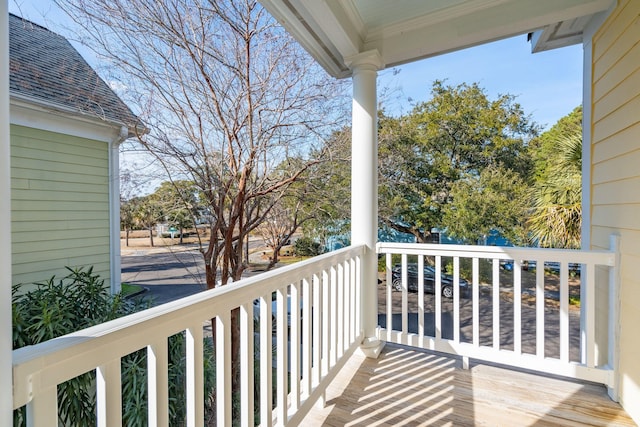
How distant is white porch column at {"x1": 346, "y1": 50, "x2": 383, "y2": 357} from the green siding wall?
1921 mm

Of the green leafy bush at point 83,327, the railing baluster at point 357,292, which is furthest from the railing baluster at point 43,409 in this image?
the railing baluster at point 357,292

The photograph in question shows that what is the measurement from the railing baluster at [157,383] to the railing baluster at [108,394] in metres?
0.09

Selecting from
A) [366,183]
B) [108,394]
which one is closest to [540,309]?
[366,183]

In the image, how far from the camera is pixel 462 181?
15.3 ft

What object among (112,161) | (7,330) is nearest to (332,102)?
(112,161)

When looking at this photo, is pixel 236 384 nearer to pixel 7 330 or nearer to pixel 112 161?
pixel 112 161

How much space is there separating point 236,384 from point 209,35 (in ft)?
11.0

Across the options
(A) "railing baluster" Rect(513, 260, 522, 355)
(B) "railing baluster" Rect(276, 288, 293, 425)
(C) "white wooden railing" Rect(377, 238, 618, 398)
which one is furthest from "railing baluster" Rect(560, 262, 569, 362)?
(B) "railing baluster" Rect(276, 288, 293, 425)

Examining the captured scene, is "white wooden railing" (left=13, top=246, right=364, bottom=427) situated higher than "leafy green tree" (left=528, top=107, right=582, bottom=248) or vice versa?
"leafy green tree" (left=528, top=107, right=582, bottom=248)

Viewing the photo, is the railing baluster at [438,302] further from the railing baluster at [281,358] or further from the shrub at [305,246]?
the shrub at [305,246]

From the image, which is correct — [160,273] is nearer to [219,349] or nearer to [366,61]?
[219,349]

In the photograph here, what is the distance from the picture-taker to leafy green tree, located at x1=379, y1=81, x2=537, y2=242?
441cm

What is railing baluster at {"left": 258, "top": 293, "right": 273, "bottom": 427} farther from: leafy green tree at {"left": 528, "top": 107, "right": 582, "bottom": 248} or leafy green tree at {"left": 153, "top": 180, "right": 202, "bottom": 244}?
leafy green tree at {"left": 528, "top": 107, "right": 582, "bottom": 248}

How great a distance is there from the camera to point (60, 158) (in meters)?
1.93
